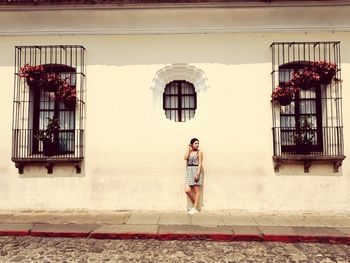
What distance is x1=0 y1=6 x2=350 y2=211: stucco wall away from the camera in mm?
7758

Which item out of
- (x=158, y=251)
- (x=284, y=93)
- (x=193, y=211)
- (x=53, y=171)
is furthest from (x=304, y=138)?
(x=53, y=171)

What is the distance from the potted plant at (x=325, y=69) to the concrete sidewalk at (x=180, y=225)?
3.20 m

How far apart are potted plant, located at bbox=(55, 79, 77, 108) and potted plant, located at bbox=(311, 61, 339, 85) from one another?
5712 mm

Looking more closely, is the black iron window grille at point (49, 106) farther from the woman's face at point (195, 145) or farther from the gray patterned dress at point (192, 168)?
the woman's face at point (195, 145)

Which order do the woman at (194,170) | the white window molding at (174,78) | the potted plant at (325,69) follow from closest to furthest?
the woman at (194,170) → the potted plant at (325,69) → the white window molding at (174,78)

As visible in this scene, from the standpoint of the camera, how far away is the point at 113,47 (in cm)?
808

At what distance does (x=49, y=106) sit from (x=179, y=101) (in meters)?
3.30

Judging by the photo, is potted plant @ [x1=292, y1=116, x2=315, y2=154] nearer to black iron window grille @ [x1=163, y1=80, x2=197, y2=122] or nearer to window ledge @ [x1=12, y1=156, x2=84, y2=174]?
black iron window grille @ [x1=163, y1=80, x2=197, y2=122]

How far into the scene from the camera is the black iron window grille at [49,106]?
779 centimetres

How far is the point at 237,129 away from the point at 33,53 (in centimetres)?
534

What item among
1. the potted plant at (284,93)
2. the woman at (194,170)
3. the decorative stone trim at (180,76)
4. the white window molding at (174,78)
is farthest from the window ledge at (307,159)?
the decorative stone trim at (180,76)

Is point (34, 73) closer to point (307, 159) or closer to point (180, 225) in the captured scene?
point (180, 225)

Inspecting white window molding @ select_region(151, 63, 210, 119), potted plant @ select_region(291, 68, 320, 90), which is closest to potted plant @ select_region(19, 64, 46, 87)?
white window molding @ select_region(151, 63, 210, 119)

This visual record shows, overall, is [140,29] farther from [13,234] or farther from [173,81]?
[13,234]
